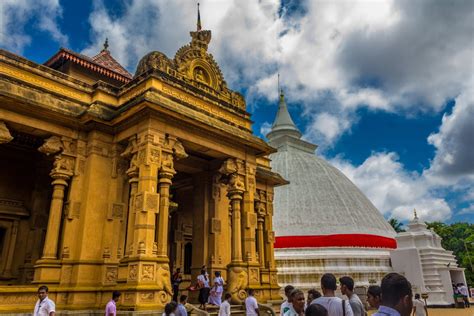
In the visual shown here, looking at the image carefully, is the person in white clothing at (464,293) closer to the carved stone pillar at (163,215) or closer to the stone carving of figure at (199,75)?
the stone carving of figure at (199,75)


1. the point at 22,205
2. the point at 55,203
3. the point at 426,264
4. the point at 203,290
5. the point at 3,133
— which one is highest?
the point at 3,133

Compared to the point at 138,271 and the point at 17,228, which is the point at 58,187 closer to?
the point at 17,228

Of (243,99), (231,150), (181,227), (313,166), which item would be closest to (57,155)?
(231,150)

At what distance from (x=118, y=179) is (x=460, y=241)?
55.4 metres

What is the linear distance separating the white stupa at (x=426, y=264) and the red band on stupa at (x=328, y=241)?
2392 mm

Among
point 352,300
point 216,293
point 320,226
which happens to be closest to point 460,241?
point 320,226

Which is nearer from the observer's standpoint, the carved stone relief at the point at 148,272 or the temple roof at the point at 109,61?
the carved stone relief at the point at 148,272

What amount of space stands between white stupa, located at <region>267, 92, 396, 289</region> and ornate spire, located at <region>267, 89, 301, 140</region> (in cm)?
22

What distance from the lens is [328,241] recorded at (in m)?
31.4

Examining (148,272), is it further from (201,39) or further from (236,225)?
(201,39)

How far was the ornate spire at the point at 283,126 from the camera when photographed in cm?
4769

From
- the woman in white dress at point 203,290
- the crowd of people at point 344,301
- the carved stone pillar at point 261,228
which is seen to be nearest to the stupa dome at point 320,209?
the carved stone pillar at point 261,228

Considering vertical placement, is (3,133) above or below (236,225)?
above

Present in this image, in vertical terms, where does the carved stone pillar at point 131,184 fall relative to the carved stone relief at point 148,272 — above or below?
above
